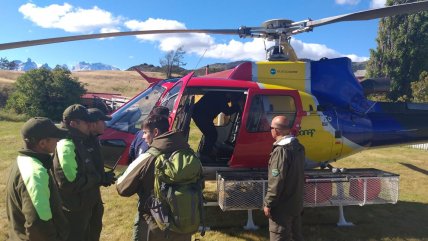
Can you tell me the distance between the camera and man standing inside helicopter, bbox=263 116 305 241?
3826 millimetres

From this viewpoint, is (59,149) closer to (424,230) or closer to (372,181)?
(372,181)

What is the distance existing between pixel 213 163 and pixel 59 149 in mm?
3102

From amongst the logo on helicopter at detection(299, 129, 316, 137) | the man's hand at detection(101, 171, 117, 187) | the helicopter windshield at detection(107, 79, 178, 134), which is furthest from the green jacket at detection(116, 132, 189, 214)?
the logo on helicopter at detection(299, 129, 316, 137)

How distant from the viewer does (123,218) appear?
243 inches

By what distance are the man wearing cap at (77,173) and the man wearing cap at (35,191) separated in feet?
1.46

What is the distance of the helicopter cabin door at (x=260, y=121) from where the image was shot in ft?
18.7

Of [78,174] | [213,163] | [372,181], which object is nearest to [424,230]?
[372,181]

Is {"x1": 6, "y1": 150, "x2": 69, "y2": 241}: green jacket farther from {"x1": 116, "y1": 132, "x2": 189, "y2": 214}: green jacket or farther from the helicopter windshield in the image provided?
the helicopter windshield

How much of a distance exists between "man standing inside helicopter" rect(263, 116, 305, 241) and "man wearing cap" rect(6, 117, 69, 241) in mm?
2065

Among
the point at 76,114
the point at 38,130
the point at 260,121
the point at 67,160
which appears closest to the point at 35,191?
the point at 38,130

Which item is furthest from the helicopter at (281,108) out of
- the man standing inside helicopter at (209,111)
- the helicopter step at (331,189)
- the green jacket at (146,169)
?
the green jacket at (146,169)

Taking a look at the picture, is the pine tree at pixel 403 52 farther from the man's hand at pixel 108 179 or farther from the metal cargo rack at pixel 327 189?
the man's hand at pixel 108 179

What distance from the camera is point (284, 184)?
3.85m

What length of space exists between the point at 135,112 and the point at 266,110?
2039 millimetres
